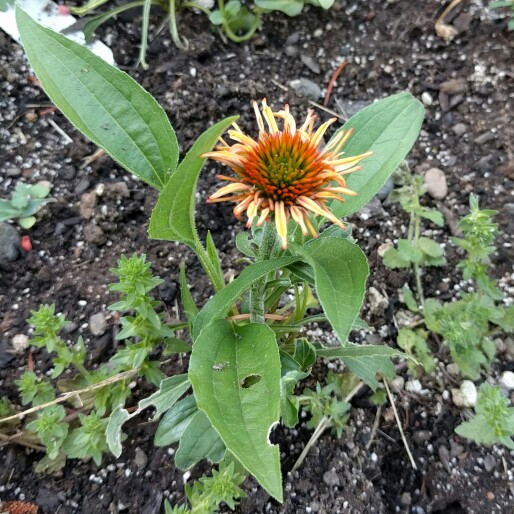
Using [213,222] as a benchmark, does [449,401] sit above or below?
below

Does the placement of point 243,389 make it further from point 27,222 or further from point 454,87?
point 454,87

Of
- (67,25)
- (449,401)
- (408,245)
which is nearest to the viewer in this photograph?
(449,401)

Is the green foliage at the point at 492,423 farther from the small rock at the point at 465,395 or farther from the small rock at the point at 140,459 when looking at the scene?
the small rock at the point at 140,459

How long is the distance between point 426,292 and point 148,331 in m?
0.98

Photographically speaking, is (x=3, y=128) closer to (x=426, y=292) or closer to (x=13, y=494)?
(x=13, y=494)

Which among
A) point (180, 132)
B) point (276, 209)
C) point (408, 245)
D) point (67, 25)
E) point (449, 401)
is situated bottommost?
point (449, 401)

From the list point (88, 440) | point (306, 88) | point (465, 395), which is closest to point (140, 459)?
Answer: point (88, 440)

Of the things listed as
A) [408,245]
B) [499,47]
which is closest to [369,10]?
[499,47]

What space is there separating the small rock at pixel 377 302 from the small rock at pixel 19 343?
1090 millimetres

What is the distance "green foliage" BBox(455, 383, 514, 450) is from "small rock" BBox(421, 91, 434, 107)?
1.25 metres

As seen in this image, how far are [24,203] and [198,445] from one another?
3.49 ft

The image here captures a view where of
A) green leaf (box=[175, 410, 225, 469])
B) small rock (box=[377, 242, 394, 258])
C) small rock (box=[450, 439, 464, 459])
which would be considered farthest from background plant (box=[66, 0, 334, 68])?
small rock (box=[450, 439, 464, 459])

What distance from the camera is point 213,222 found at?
1.99 m

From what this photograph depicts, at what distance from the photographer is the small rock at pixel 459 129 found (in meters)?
2.24
